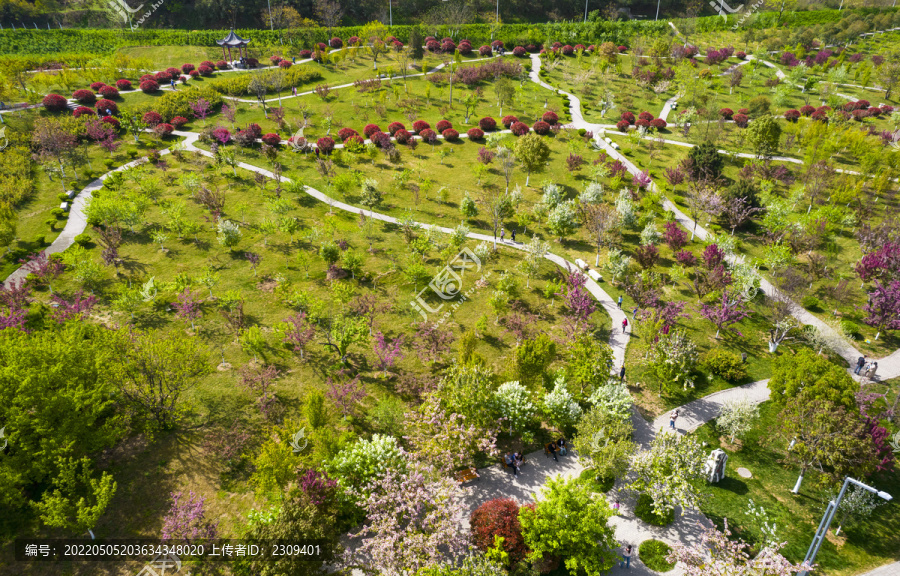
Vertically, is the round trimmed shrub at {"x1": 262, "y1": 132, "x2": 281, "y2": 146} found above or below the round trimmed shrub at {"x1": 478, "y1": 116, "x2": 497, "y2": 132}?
below

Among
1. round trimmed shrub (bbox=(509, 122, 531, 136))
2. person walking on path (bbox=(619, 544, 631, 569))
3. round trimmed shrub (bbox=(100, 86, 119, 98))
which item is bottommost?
person walking on path (bbox=(619, 544, 631, 569))

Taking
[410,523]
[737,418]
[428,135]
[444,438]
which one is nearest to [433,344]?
[444,438]

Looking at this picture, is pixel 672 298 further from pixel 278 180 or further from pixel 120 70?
pixel 120 70

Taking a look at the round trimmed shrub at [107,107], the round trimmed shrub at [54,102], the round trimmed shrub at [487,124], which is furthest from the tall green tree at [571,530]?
the round trimmed shrub at [54,102]

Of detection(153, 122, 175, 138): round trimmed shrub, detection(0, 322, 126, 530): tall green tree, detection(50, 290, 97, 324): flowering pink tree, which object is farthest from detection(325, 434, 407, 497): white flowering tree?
detection(153, 122, 175, 138): round trimmed shrub

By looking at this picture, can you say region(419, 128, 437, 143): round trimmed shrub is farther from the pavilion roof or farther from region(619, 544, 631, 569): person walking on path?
region(619, 544, 631, 569): person walking on path

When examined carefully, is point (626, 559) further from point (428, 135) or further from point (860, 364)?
point (428, 135)

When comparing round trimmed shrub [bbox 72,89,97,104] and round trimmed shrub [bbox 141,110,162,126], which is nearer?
round trimmed shrub [bbox 141,110,162,126]
